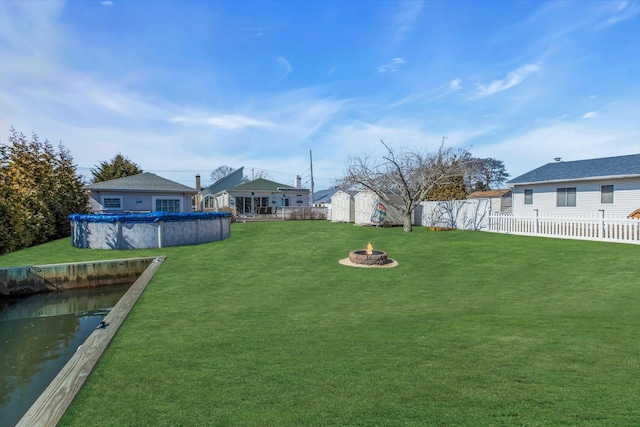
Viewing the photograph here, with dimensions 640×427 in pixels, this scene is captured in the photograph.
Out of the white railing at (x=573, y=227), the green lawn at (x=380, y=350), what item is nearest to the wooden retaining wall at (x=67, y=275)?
the green lawn at (x=380, y=350)

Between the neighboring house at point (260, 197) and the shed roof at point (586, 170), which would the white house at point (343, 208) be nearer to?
the neighboring house at point (260, 197)

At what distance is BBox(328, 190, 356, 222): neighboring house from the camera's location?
26516mm

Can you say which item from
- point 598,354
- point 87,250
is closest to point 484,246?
point 598,354

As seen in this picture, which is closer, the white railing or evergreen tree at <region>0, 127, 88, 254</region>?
the white railing

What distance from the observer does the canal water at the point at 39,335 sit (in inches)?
193

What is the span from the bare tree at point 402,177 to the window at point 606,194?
7.23 meters

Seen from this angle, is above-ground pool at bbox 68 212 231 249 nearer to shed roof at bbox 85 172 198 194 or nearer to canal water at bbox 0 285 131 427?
canal water at bbox 0 285 131 427

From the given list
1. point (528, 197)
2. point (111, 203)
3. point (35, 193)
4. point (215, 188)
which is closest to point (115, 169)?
point (215, 188)

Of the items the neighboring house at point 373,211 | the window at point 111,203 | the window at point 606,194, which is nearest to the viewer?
the window at point 606,194

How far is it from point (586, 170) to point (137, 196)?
28835 millimetres

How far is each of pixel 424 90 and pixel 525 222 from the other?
9306 millimetres

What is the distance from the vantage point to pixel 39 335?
755 cm

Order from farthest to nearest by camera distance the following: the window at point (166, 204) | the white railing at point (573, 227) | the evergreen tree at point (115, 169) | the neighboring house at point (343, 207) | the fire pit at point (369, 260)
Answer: the evergreen tree at point (115, 169)
the neighboring house at point (343, 207)
the window at point (166, 204)
the white railing at point (573, 227)
the fire pit at point (369, 260)

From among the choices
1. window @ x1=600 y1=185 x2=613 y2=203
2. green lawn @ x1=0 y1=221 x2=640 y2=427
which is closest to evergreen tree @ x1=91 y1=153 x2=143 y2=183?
green lawn @ x1=0 y1=221 x2=640 y2=427
